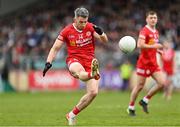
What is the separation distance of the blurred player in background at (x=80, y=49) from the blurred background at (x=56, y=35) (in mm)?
20013

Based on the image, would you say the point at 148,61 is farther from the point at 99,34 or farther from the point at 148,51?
the point at 99,34

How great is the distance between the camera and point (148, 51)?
61.7 ft

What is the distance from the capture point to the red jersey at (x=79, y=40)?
15.1 m

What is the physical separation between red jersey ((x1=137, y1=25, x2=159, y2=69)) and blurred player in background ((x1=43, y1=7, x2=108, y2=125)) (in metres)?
3.37

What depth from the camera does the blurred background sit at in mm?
36781

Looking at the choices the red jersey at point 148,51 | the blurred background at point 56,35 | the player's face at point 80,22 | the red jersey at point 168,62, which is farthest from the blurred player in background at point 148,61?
the blurred background at point 56,35

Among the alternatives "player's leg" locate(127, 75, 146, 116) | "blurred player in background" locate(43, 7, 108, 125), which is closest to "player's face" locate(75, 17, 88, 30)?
"blurred player in background" locate(43, 7, 108, 125)

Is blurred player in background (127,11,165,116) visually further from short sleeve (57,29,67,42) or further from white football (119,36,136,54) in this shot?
short sleeve (57,29,67,42)

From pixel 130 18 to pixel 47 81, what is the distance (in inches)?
304

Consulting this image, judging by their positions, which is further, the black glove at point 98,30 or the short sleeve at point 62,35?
the short sleeve at point 62,35

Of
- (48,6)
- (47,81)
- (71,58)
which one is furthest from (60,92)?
(71,58)

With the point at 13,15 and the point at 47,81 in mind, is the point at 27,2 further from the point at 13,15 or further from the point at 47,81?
the point at 47,81

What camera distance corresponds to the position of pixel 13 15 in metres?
45.8

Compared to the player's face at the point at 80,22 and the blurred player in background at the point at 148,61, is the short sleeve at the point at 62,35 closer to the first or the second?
the player's face at the point at 80,22
